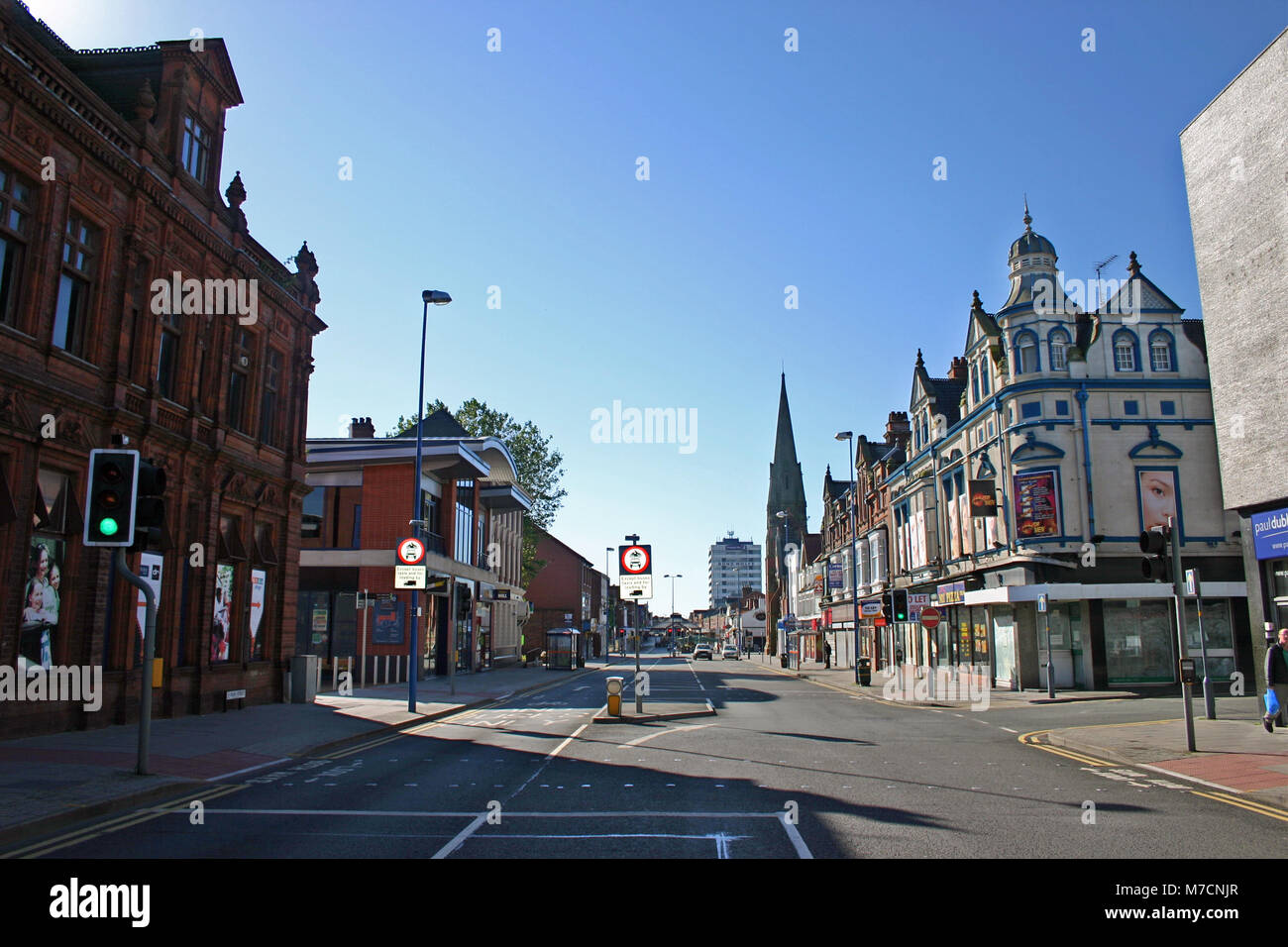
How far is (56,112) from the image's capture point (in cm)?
1526

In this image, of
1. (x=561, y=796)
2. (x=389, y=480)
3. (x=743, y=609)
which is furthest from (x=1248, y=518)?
(x=743, y=609)

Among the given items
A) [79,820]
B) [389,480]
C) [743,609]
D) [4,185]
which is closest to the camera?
[79,820]

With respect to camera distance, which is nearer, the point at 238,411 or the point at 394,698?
the point at 238,411

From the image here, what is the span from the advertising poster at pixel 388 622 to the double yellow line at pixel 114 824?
2467 cm

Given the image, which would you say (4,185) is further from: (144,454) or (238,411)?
(238,411)

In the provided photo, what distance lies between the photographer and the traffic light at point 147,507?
10.8 meters

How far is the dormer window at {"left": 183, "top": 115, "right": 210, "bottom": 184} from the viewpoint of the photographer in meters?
20.2

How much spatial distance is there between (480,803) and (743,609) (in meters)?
148

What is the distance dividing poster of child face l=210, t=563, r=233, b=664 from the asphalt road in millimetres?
6618

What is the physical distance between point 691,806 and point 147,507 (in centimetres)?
745

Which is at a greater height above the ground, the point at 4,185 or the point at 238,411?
the point at 4,185

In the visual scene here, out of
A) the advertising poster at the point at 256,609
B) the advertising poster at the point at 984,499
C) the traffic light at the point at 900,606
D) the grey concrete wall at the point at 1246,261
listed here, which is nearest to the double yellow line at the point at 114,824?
the advertising poster at the point at 256,609

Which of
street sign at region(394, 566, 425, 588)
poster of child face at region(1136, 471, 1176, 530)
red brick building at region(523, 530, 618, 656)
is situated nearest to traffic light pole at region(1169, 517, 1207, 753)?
street sign at region(394, 566, 425, 588)

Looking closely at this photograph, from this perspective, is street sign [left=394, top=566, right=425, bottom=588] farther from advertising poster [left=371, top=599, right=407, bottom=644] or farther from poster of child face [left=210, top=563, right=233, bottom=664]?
advertising poster [left=371, top=599, right=407, bottom=644]
